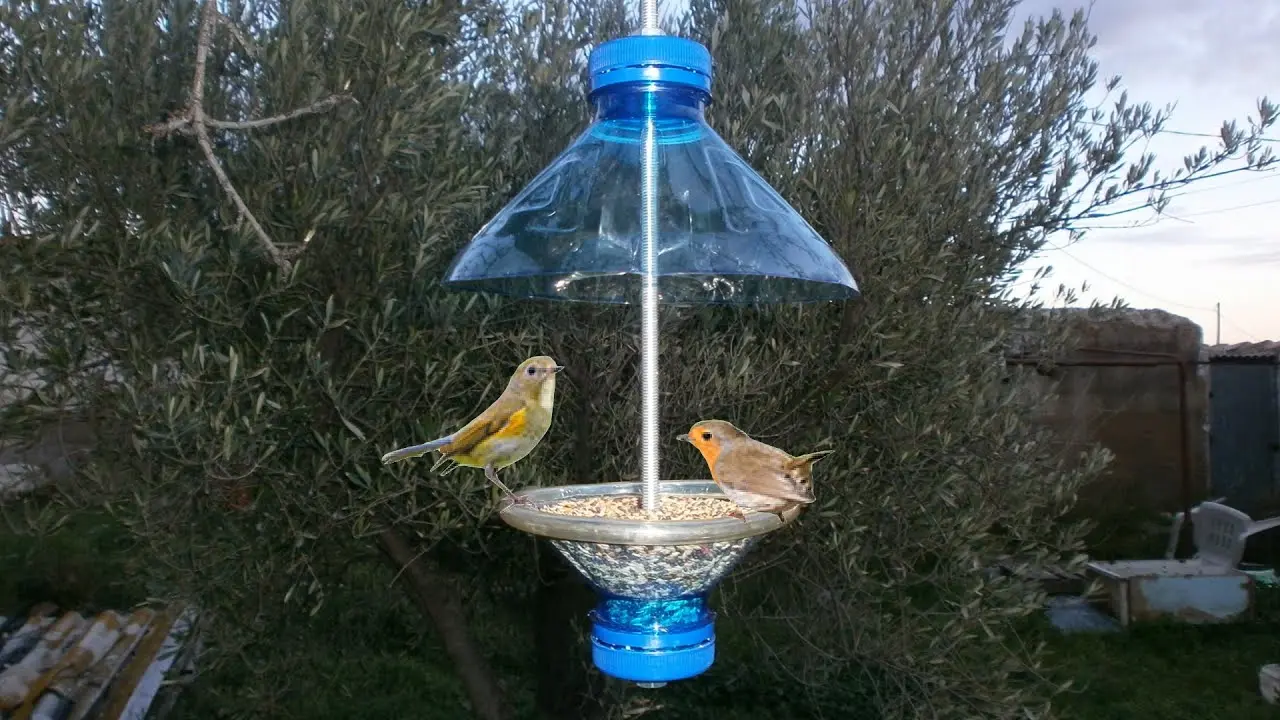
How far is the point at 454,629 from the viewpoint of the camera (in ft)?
13.8

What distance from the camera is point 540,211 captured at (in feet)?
6.98

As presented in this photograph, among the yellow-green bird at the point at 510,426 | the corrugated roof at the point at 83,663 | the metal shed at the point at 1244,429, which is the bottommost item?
the corrugated roof at the point at 83,663

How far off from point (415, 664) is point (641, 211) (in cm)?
592

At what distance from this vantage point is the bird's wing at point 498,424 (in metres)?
2.11

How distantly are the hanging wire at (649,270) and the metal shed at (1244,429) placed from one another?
35.0ft

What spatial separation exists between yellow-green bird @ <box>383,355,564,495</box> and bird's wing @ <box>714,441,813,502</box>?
412 mm

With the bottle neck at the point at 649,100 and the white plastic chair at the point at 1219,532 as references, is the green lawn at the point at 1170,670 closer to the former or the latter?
the white plastic chair at the point at 1219,532

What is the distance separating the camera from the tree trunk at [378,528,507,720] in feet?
13.3

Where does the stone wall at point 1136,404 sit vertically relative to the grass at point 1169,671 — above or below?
above

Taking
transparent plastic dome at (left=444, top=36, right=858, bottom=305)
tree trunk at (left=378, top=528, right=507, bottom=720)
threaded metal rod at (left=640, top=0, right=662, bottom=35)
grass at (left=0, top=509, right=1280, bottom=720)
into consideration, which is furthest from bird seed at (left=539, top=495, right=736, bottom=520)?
grass at (left=0, top=509, right=1280, bottom=720)

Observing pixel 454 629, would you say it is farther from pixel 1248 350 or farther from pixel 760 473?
pixel 1248 350

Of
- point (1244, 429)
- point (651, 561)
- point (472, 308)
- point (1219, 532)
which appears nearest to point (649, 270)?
point (651, 561)

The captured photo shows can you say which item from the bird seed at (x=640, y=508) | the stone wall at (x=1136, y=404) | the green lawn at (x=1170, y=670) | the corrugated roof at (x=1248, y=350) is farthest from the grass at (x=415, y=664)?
the corrugated roof at (x=1248, y=350)

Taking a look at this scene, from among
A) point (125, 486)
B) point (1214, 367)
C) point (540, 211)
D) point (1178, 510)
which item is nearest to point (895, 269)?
point (540, 211)
